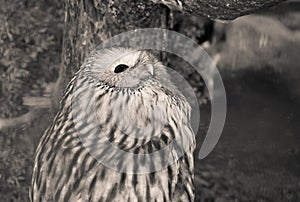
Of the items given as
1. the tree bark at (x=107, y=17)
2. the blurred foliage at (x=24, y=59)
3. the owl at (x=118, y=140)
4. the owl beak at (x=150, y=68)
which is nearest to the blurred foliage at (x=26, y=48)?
the blurred foliage at (x=24, y=59)

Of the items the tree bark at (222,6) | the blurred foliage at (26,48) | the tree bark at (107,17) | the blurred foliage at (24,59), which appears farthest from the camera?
the blurred foliage at (26,48)

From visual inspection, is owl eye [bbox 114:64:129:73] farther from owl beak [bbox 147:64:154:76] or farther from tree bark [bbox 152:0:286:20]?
tree bark [bbox 152:0:286:20]

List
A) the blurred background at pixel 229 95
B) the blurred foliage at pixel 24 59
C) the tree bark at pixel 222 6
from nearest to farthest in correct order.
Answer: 1. the tree bark at pixel 222 6
2. the blurred background at pixel 229 95
3. the blurred foliage at pixel 24 59

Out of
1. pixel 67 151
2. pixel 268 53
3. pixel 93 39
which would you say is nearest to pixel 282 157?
pixel 268 53

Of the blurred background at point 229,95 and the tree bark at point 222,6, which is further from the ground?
the tree bark at point 222,6

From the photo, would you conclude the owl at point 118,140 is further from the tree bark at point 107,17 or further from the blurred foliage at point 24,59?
the blurred foliage at point 24,59

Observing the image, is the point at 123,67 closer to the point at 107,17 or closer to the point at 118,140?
the point at 118,140

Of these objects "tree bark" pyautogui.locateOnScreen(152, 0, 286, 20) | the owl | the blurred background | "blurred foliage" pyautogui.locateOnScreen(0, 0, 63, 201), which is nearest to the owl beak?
the owl

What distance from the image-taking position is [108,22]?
7.44 feet

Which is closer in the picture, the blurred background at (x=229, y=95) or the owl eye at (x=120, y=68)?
the owl eye at (x=120, y=68)

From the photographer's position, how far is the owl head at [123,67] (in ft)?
5.94

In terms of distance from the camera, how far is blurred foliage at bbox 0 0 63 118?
2.88 m

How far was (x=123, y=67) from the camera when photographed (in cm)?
183

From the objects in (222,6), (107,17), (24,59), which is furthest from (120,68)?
(24,59)
